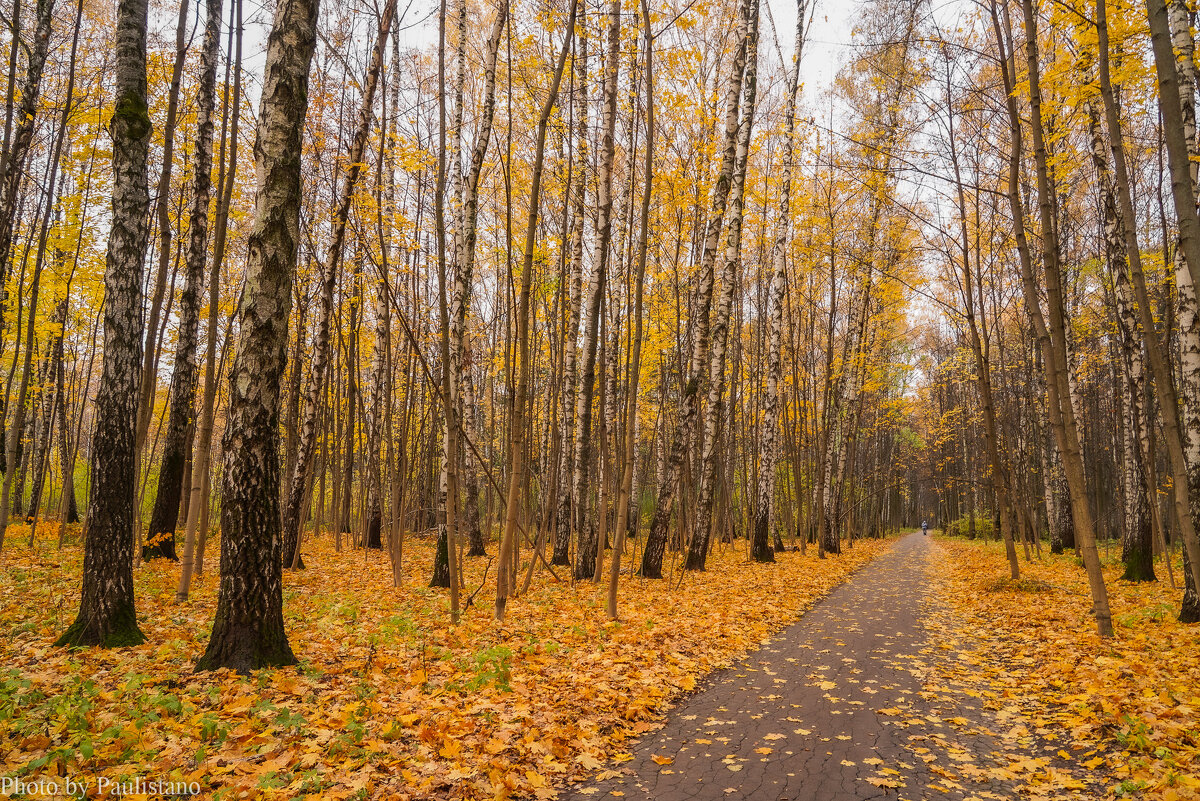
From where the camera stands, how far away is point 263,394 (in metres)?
4.82

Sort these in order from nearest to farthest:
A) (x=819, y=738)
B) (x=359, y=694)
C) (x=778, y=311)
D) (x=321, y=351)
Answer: (x=819, y=738)
(x=359, y=694)
(x=321, y=351)
(x=778, y=311)

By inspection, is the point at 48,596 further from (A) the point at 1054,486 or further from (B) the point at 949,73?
(A) the point at 1054,486

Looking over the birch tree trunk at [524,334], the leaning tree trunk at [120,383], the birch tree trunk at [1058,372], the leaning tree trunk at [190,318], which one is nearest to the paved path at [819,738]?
the birch tree trunk at [1058,372]

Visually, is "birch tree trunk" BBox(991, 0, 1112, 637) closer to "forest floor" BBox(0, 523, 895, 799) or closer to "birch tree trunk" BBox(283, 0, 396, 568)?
"forest floor" BBox(0, 523, 895, 799)

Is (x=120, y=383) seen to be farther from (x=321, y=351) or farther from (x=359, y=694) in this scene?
(x=321, y=351)

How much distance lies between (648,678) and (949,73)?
11.2m

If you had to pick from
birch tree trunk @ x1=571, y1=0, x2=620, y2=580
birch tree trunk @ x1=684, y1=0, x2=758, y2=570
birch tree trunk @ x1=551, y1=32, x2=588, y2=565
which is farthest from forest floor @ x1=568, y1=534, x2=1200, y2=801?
birch tree trunk @ x1=551, y1=32, x2=588, y2=565

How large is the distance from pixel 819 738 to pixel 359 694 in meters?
3.55

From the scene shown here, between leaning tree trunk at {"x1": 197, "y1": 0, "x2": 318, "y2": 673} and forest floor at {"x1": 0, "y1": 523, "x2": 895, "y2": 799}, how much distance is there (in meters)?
0.43

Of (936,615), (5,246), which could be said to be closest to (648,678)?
(936,615)

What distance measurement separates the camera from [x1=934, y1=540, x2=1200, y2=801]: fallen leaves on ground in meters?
3.52

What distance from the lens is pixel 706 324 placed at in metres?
11.2

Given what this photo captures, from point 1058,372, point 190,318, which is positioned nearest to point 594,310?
point 1058,372

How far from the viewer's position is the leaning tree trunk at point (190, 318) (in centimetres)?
903
